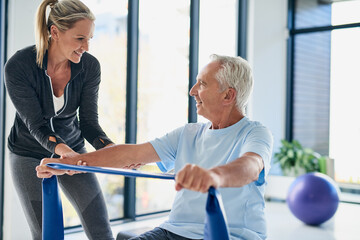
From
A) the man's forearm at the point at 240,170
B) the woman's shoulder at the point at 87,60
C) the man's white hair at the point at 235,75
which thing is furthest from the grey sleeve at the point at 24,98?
the man's forearm at the point at 240,170

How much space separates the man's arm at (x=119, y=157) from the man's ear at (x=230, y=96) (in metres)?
0.36

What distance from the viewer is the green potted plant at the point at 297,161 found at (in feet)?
16.8

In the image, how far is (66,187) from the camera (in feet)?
6.21

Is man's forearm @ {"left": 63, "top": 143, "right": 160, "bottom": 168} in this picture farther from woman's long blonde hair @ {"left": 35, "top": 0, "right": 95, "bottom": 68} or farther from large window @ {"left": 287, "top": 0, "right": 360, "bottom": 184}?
large window @ {"left": 287, "top": 0, "right": 360, "bottom": 184}

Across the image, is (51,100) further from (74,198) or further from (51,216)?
(51,216)

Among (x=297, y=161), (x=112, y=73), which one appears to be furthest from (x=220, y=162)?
(x=297, y=161)

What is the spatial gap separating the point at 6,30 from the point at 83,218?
155 centimetres

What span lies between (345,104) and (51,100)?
435cm

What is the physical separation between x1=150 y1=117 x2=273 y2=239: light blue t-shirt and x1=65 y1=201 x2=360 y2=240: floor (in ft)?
5.29

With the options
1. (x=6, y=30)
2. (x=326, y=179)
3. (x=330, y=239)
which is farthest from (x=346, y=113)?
(x=6, y=30)

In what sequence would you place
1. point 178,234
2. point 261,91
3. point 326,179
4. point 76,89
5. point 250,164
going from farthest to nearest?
point 261,91 < point 326,179 < point 76,89 < point 178,234 < point 250,164

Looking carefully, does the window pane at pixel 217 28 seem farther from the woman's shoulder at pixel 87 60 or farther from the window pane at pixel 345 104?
the woman's shoulder at pixel 87 60

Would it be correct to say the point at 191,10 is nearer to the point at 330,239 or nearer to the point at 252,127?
the point at 330,239

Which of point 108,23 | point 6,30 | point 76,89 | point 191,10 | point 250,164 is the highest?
point 191,10
